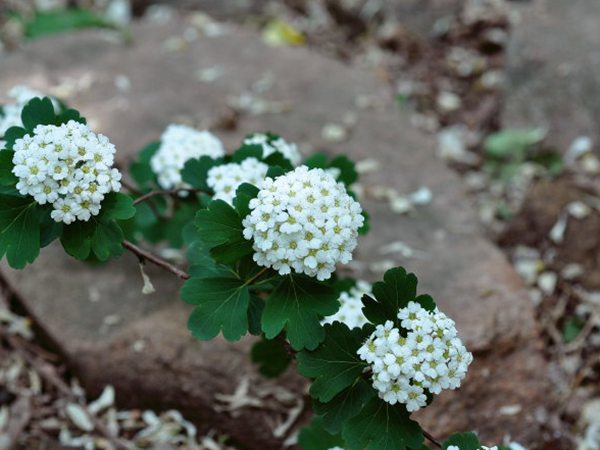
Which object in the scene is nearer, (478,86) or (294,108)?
(294,108)

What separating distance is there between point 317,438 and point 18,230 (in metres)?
0.98

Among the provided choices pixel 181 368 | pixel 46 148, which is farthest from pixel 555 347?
pixel 46 148

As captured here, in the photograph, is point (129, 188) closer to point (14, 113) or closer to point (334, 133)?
point (14, 113)

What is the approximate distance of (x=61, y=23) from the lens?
15.2ft

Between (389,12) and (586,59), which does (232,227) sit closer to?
(586,59)

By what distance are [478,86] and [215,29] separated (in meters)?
1.67

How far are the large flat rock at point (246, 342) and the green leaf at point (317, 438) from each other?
0.39 m

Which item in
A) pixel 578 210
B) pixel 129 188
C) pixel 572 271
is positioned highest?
pixel 129 188

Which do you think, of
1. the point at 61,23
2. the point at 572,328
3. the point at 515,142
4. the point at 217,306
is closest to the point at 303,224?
the point at 217,306

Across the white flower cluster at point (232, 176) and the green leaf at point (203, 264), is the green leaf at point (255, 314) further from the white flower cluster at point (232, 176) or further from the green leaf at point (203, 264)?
the white flower cluster at point (232, 176)

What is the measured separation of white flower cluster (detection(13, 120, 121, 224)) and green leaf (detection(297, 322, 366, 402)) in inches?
20.9

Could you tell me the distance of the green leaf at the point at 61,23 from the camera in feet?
15.0

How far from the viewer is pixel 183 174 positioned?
2.01 m

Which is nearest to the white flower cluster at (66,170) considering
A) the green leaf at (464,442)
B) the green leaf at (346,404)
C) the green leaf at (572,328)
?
the green leaf at (346,404)
